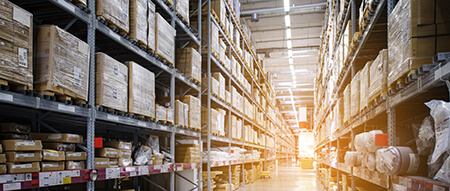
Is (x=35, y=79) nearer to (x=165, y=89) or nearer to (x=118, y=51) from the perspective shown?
(x=118, y=51)

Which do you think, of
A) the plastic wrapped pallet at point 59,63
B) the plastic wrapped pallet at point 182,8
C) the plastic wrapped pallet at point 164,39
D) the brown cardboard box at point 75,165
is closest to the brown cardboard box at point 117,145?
the brown cardboard box at point 75,165

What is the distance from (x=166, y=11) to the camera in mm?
6430

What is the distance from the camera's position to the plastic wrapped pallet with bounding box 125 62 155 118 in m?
5.05

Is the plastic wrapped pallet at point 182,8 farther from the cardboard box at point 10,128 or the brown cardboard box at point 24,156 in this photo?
the brown cardboard box at point 24,156

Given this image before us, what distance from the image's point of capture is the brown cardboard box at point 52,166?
3.44 metres

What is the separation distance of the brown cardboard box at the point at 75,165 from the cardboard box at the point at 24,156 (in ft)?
1.30

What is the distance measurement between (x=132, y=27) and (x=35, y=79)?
6.15 feet

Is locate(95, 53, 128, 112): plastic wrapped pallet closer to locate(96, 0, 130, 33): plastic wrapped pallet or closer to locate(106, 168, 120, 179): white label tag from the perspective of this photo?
locate(96, 0, 130, 33): plastic wrapped pallet

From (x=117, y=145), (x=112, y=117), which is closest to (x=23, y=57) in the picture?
(x=112, y=117)

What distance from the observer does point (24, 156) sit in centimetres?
326

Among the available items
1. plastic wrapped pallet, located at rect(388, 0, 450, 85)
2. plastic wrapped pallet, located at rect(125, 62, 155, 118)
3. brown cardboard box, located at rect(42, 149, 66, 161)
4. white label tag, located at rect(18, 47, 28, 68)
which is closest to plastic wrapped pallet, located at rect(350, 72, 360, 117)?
plastic wrapped pallet, located at rect(388, 0, 450, 85)

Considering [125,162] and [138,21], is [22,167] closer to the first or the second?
[125,162]

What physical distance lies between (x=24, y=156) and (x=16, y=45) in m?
0.97

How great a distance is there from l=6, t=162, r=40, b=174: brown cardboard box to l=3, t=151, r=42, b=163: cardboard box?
40mm
